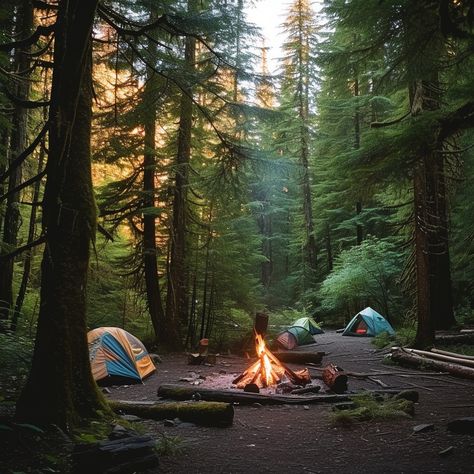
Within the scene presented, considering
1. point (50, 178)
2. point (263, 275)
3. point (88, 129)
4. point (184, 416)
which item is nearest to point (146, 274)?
point (184, 416)

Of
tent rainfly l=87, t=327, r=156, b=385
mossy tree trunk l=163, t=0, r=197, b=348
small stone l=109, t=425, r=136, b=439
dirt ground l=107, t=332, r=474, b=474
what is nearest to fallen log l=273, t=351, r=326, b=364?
dirt ground l=107, t=332, r=474, b=474

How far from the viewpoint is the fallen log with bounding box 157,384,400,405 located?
743cm

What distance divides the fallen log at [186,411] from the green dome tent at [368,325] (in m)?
13.8

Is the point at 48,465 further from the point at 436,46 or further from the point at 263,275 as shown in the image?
the point at 263,275

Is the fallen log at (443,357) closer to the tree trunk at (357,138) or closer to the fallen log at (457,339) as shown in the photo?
the fallen log at (457,339)

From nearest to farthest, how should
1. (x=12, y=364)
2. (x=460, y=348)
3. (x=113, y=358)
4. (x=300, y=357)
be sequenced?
(x=12, y=364), (x=113, y=358), (x=460, y=348), (x=300, y=357)

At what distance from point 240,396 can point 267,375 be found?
1.60m

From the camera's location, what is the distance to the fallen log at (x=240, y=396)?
7.43 m

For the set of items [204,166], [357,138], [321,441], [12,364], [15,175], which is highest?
[357,138]

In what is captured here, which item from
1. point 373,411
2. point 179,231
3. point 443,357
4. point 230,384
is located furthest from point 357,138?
point 373,411

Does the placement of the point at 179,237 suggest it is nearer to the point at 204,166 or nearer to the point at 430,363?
the point at 204,166

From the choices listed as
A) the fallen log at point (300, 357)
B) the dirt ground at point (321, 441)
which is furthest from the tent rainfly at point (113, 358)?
the fallen log at point (300, 357)

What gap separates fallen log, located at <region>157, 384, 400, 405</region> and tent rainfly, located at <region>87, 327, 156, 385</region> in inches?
78.5

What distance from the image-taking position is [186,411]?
6230 millimetres
